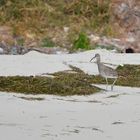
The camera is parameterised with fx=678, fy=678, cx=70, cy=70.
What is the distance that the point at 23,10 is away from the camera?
21.2 metres

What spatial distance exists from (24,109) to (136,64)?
571cm

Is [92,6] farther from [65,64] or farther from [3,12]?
[65,64]

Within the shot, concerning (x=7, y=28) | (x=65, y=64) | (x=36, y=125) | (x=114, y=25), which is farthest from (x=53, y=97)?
(x=114, y=25)

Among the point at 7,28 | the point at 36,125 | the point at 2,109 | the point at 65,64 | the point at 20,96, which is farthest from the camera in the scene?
the point at 7,28

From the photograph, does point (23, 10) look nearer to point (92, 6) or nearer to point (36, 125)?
point (92, 6)

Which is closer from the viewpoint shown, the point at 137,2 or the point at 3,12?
the point at 3,12

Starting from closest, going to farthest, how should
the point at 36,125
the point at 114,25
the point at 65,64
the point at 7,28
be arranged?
1. the point at 36,125
2. the point at 65,64
3. the point at 7,28
4. the point at 114,25

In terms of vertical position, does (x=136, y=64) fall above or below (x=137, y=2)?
below

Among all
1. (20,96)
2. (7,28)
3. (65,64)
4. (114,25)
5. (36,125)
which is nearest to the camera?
(36,125)

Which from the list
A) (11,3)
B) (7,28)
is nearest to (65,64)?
(7,28)

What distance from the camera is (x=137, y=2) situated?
878 inches

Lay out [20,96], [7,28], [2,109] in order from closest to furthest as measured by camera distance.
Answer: [2,109] → [20,96] → [7,28]

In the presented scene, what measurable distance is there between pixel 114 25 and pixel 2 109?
1446 cm

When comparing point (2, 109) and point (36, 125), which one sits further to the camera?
point (2, 109)
